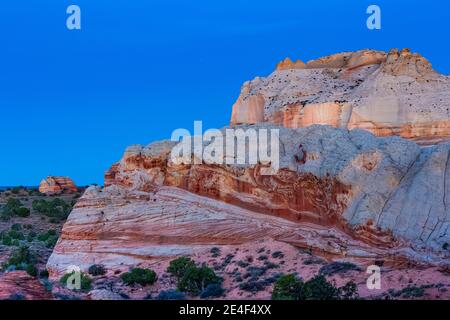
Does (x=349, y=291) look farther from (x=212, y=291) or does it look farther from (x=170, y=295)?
(x=170, y=295)

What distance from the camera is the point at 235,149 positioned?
2692cm

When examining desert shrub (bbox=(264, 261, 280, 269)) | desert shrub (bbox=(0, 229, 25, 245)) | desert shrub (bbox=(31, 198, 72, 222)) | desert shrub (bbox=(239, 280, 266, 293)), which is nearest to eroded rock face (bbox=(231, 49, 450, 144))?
desert shrub (bbox=(264, 261, 280, 269))

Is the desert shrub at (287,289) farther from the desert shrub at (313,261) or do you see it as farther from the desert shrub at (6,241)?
the desert shrub at (6,241)

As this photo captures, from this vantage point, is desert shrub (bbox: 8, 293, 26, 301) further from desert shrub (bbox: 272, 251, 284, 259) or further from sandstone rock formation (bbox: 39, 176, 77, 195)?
sandstone rock formation (bbox: 39, 176, 77, 195)

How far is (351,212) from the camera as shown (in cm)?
2286

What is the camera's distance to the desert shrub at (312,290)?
18.4 metres

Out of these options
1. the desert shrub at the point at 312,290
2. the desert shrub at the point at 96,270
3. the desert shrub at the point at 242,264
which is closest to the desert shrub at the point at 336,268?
the desert shrub at the point at 312,290

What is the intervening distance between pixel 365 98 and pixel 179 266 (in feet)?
49.5

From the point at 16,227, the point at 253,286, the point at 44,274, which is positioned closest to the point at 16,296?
the point at 253,286

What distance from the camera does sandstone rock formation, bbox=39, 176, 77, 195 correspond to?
214 feet

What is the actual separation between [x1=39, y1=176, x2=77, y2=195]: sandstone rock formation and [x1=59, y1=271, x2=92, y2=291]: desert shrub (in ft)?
134

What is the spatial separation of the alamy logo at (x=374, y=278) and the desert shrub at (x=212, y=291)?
4.92m
